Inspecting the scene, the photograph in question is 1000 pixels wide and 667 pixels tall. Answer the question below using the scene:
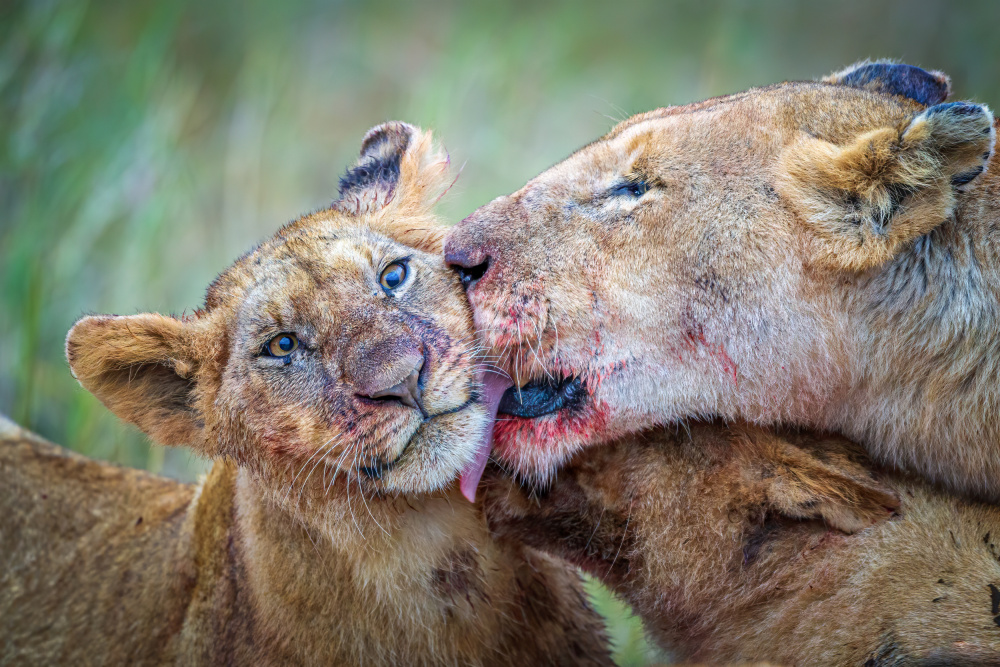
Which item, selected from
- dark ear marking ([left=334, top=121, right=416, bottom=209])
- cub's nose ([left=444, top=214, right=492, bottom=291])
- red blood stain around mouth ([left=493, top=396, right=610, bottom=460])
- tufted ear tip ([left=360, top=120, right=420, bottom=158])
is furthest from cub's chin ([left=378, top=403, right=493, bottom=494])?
tufted ear tip ([left=360, top=120, right=420, bottom=158])

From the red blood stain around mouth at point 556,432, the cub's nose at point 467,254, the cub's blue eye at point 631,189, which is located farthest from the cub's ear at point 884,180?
the cub's nose at point 467,254

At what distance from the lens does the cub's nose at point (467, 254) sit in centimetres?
242

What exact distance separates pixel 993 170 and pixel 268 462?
1.97 metres

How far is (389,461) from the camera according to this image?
7.16 ft

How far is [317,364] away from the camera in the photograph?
2.31 metres

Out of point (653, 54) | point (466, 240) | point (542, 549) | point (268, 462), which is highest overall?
point (653, 54)

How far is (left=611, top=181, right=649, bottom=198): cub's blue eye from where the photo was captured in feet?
8.17

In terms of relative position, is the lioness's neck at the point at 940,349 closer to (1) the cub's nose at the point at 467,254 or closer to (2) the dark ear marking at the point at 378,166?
(1) the cub's nose at the point at 467,254

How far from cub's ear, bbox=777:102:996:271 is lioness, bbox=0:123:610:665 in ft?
3.02

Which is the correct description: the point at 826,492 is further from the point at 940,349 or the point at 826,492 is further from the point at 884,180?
the point at 884,180

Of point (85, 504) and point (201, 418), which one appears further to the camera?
point (85, 504)

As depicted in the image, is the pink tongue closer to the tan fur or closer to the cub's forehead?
the tan fur

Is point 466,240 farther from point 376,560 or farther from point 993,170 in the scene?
point 993,170

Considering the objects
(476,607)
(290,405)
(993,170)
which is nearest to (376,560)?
(476,607)
